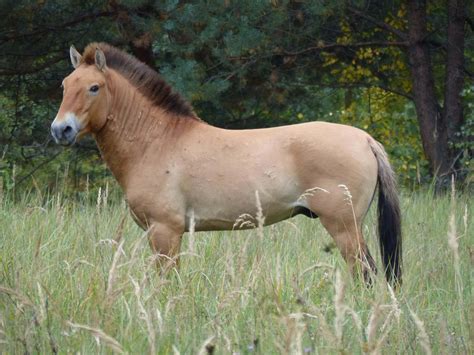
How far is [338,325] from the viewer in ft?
7.60

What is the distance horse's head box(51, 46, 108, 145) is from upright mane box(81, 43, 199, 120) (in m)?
0.14

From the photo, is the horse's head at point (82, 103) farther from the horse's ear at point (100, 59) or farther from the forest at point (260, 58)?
the forest at point (260, 58)

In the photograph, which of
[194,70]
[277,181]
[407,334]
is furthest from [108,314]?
[194,70]

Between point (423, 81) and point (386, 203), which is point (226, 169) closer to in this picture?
point (386, 203)

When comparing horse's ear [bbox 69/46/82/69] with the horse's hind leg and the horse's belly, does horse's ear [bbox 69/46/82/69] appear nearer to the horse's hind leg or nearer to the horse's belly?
the horse's belly

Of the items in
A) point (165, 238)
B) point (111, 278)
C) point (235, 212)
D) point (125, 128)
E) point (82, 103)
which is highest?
point (111, 278)

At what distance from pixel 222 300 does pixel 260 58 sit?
8.84 m

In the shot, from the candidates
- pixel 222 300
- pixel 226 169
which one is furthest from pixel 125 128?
pixel 222 300

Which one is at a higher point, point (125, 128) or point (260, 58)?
point (125, 128)

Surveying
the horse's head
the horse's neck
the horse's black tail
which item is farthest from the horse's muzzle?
the horse's black tail

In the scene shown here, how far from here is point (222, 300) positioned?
305 cm

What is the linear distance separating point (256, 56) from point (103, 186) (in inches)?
173

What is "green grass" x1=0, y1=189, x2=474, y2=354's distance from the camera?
2.89 meters

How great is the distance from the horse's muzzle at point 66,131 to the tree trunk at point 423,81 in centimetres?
658
